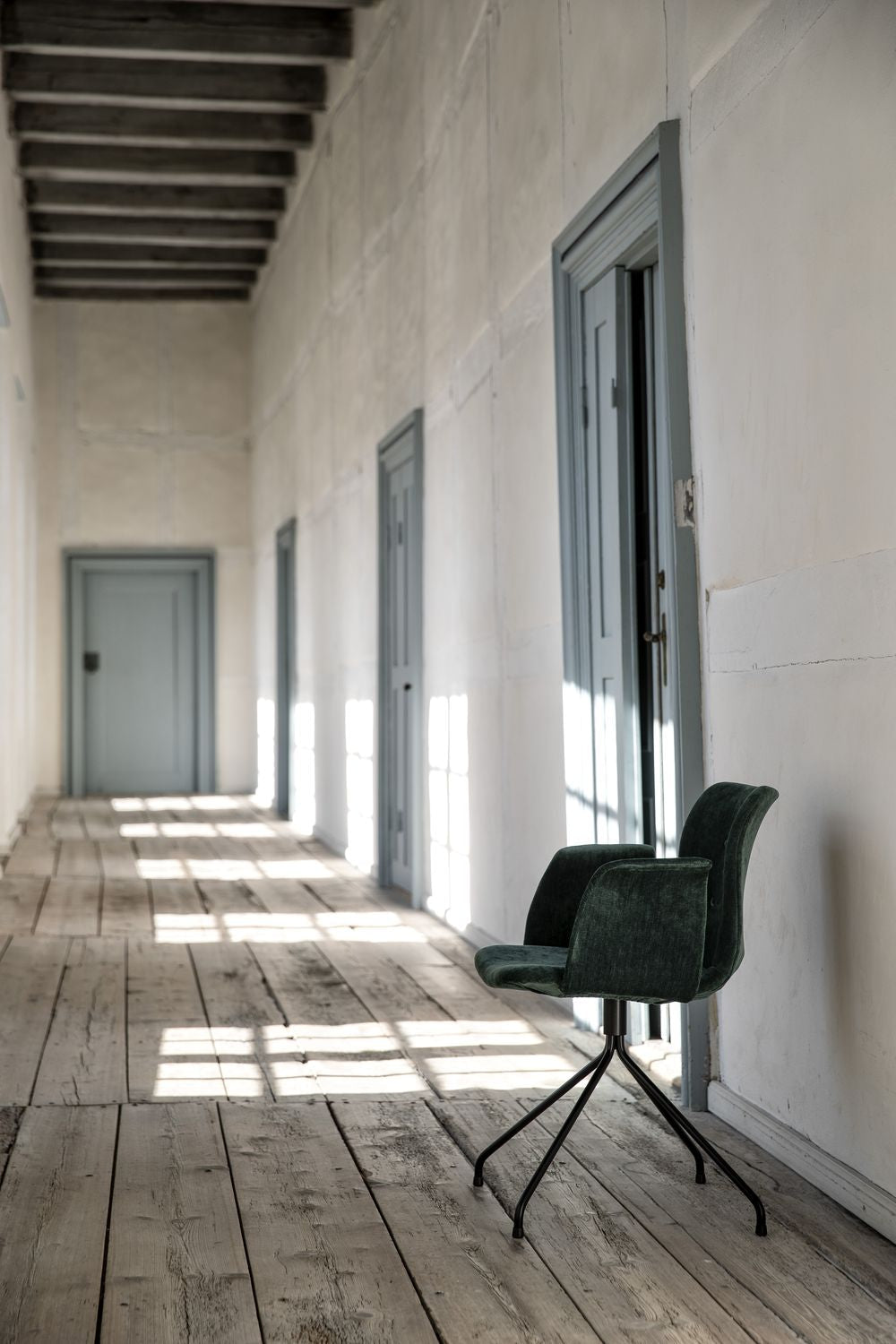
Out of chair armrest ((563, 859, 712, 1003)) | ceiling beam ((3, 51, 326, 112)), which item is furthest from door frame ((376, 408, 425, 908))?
chair armrest ((563, 859, 712, 1003))

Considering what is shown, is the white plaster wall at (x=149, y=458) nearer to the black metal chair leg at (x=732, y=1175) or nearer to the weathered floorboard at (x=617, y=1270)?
the weathered floorboard at (x=617, y=1270)

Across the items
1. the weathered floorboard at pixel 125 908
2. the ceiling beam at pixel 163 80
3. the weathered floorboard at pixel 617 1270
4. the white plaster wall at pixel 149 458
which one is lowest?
the weathered floorboard at pixel 617 1270

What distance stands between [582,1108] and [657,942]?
0.43 m

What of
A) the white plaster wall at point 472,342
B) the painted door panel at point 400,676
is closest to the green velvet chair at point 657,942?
the white plaster wall at point 472,342

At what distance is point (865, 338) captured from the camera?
270cm

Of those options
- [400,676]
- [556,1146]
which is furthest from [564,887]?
[400,676]

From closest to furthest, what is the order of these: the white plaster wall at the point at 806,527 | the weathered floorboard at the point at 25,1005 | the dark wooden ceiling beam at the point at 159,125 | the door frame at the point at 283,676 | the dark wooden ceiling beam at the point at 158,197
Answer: the white plaster wall at the point at 806,527, the weathered floorboard at the point at 25,1005, the dark wooden ceiling beam at the point at 159,125, the dark wooden ceiling beam at the point at 158,197, the door frame at the point at 283,676

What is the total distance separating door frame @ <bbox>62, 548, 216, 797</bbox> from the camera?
13.6 metres

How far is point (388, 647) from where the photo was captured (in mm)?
7707

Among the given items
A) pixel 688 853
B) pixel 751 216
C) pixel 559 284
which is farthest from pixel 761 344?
pixel 559 284

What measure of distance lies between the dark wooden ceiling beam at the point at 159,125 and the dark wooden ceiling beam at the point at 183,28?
3.26 feet

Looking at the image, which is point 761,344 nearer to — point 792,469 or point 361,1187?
point 792,469

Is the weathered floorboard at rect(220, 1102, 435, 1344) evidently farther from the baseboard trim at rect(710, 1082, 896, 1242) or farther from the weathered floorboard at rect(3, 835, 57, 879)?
the weathered floorboard at rect(3, 835, 57, 879)

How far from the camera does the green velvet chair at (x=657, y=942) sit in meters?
2.71
